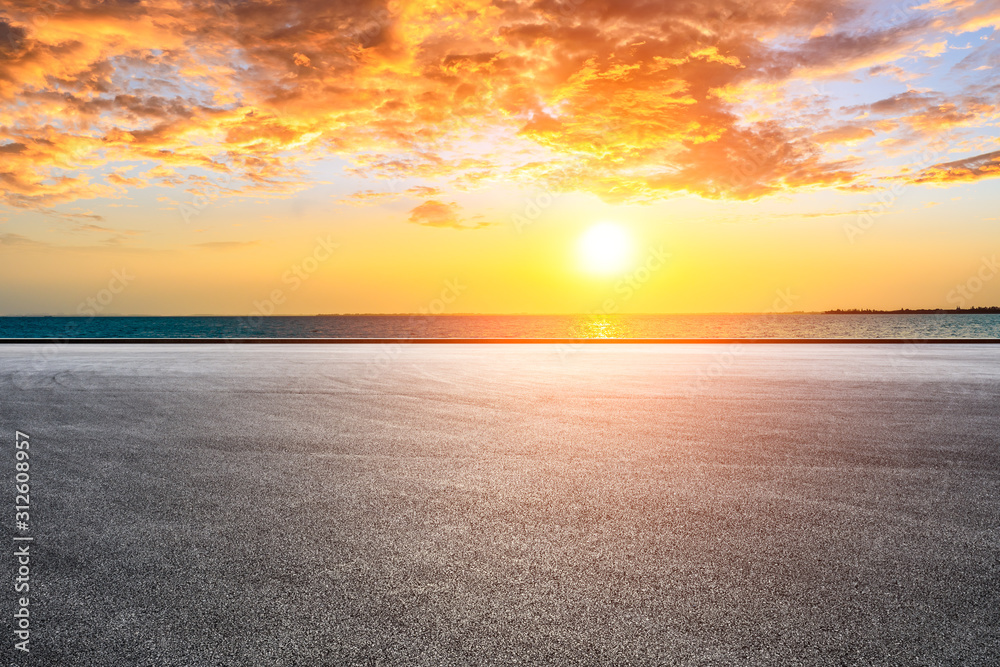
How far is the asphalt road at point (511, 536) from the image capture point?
3152 mm

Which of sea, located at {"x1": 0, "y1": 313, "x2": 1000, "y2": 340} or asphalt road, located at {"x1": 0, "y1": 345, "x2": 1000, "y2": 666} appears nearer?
asphalt road, located at {"x1": 0, "y1": 345, "x2": 1000, "y2": 666}

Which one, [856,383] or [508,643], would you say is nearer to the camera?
[508,643]

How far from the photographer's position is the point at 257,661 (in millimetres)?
2967

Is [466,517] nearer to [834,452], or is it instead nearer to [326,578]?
[326,578]

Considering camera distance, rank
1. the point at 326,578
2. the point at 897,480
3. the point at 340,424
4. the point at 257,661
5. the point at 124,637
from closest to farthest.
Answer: the point at 257,661, the point at 124,637, the point at 326,578, the point at 897,480, the point at 340,424

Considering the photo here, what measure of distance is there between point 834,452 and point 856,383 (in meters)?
8.16

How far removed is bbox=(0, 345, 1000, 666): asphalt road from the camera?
3.15m

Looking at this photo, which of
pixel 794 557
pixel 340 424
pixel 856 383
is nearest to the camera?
pixel 794 557

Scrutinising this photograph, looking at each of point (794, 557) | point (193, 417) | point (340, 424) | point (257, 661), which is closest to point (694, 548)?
point (794, 557)

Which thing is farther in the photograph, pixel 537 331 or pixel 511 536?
pixel 537 331

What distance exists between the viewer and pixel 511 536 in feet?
14.9

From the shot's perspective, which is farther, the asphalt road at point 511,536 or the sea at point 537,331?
the sea at point 537,331

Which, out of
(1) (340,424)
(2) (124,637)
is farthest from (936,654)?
(1) (340,424)

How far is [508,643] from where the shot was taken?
3082 millimetres
